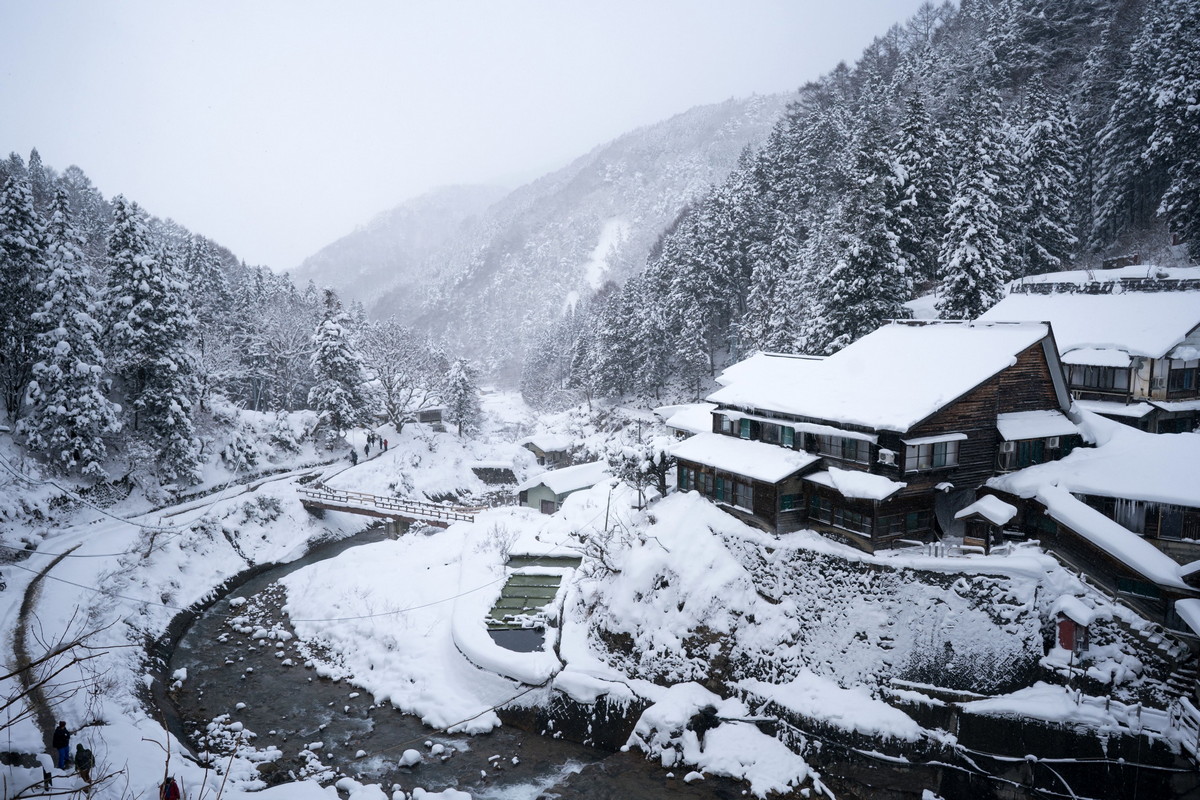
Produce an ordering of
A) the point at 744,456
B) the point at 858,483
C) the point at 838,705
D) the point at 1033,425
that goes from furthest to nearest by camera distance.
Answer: the point at 744,456 < the point at 1033,425 < the point at 858,483 < the point at 838,705

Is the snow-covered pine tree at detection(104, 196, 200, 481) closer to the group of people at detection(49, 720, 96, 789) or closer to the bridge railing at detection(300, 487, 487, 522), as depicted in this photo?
the bridge railing at detection(300, 487, 487, 522)

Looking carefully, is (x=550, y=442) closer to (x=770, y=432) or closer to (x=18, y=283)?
(x=770, y=432)

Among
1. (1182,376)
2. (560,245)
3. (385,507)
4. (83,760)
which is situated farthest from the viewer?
(560,245)

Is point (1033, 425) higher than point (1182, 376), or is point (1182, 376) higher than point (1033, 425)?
point (1182, 376)

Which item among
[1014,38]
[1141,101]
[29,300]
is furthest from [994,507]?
[1014,38]

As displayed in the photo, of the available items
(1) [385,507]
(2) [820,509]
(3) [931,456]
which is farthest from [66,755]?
(3) [931,456]

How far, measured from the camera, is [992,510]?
854 inches

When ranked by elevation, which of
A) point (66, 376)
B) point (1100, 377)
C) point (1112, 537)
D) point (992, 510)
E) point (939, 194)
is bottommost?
point (1112, 537)

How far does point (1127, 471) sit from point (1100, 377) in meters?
8.78

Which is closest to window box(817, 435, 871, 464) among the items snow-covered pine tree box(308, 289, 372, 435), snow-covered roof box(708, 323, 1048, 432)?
snow-covered roof box(708, 323, 1048, 432)

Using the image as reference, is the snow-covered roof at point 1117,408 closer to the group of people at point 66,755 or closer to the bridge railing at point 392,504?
the bridge railing at point 392,504

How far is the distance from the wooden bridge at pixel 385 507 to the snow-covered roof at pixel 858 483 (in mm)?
21835

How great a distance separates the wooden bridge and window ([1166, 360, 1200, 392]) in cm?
3468

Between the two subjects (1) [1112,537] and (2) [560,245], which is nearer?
(1) [1112,537]
